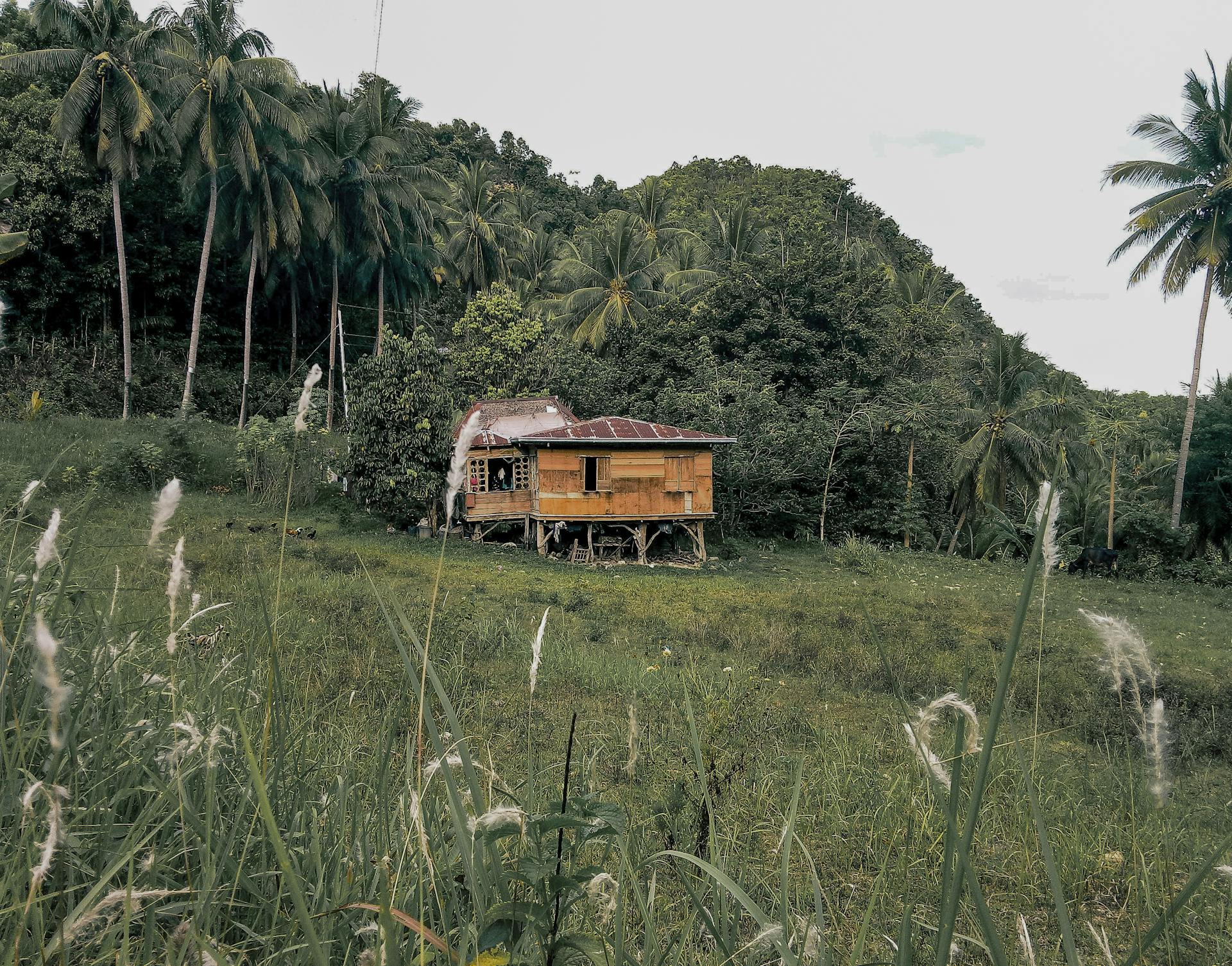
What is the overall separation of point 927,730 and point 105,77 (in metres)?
30.7

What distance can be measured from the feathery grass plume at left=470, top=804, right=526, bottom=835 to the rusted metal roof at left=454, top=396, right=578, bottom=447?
22734 mm

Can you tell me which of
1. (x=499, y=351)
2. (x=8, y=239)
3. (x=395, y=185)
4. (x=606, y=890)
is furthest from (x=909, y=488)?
(x=606, y=890)

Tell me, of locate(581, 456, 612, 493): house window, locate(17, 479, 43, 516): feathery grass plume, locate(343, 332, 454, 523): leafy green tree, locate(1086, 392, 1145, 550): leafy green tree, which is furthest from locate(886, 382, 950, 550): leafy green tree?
locate(17, 479, 43, 516): feathery grass plume

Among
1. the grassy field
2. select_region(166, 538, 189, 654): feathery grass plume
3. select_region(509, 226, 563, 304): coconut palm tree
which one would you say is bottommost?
the grassy field

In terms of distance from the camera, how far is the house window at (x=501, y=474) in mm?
22453

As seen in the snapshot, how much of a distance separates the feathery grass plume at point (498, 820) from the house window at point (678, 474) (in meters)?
20.8

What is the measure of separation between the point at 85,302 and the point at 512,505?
19.3 meters

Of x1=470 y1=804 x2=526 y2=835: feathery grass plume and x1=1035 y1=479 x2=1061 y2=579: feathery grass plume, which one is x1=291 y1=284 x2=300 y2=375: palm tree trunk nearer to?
A: x1=470 y1=804 x2=526 y2=835: feathery grass plume

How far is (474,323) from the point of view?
31.4 m

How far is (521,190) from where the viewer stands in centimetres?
4959

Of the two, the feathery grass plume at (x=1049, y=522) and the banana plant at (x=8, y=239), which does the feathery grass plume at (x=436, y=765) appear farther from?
the banana plant at (x=8, y=239)

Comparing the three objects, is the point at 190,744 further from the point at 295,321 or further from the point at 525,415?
the point at 295,321

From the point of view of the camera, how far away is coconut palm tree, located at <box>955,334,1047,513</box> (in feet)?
93.3

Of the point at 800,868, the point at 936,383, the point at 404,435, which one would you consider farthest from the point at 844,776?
the point at 936,383
